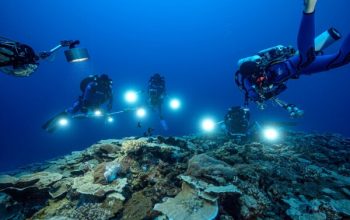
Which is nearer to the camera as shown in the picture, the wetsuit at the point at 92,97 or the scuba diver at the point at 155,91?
the wetsuit at the point at 92,97

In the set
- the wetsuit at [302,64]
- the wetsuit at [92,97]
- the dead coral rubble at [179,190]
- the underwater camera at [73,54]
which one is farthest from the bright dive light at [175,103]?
the underwater camera at [73,54]

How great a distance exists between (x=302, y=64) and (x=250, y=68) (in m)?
1.17

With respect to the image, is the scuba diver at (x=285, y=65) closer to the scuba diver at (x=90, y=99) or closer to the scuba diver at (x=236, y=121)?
the scuba diver at (x=236, y=121)

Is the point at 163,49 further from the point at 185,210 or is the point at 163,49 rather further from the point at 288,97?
the point at 185,210

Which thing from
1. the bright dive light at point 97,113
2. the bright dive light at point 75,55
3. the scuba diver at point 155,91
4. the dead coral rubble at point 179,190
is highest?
the scuba diver at point 155,91

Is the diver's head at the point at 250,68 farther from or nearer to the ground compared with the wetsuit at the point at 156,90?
nearer to the ground

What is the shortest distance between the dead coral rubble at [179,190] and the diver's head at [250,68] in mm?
2304

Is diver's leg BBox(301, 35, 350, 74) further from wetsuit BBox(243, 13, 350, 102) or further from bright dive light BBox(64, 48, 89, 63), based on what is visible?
bright dive light BBox(64, 48, 89, 63)

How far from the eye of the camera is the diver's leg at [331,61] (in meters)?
5.14

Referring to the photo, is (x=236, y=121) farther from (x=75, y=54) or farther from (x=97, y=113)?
(x=75, y=54)

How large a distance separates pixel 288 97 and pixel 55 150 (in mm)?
137710

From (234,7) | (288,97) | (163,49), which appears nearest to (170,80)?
(163,49)

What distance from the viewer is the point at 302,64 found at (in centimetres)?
545

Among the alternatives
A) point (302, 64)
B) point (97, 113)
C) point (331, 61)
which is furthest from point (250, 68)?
point (97, 113)
